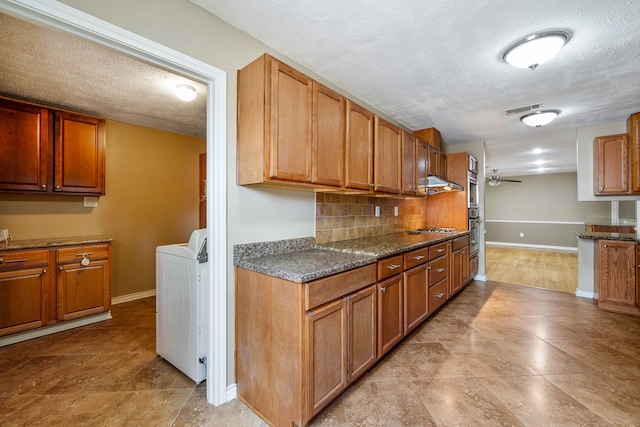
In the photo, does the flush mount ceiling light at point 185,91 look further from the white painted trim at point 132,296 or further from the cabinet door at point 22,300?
the white painted trim at point 132,296

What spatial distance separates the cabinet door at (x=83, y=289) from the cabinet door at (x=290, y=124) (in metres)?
2.76

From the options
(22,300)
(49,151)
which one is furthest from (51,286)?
(49,151)

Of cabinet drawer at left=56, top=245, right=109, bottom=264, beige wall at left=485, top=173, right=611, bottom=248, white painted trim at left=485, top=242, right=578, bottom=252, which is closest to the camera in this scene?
cabinet drawer at left=56, top=245, right=109, bottom=264

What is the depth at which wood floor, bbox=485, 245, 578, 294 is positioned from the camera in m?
4.56

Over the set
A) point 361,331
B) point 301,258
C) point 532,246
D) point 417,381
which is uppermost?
point 301,258

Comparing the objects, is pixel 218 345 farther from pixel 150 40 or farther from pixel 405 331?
pixel 150 40

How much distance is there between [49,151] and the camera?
286cm

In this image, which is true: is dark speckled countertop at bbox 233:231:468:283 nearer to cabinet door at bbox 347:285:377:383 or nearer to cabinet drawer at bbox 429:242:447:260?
cabinet door at bbox 347:285:377:383

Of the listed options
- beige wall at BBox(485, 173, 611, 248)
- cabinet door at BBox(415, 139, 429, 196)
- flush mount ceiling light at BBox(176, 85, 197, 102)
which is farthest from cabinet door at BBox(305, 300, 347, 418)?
beige wall at BBox(485, 173, 611, 248)

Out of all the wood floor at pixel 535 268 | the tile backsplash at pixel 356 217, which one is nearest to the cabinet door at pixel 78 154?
the tile backsplash at pixel 356 217

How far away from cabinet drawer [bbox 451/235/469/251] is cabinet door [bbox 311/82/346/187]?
222cm

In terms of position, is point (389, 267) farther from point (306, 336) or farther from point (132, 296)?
point (132, 296)

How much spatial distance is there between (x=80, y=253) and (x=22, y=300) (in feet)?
1.88

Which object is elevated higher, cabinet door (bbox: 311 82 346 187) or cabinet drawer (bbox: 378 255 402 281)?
cabinet door (bbox: 311 82 346 187)
